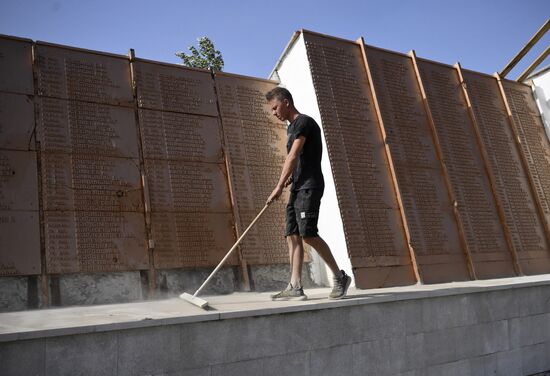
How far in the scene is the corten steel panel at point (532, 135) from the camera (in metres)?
8.18

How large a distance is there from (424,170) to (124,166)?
452 centimetres

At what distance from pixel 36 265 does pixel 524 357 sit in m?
5.48

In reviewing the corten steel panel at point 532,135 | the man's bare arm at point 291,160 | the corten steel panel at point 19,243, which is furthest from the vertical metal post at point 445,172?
the corten steel panel at point 19,243

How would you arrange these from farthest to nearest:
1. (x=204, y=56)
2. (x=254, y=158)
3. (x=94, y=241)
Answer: (x=204, y=56), (x=254, y=158), (x=94, y=241)

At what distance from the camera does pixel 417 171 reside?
6.70 m

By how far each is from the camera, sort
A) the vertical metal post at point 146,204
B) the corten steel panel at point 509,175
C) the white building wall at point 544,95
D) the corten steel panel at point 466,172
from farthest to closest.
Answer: the white building wall at point 544,95, the corten steel panel at point 509,175, the corten steel panel at point 466,172, the vertical metal post at point 146,204

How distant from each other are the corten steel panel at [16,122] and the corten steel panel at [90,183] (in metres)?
0.29

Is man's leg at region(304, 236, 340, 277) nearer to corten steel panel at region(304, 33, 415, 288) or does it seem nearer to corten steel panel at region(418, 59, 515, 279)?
corten steel panel at region(304, 33, 415, 288)

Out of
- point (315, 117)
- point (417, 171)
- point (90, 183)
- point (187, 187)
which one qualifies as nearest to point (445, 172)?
point (417, 171)

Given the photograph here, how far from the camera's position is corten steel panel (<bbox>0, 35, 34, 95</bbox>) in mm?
5129

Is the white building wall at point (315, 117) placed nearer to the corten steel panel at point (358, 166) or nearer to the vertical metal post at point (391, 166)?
the corten steel panel at point (358, 166)

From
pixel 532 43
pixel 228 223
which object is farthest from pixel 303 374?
pixel 532 43

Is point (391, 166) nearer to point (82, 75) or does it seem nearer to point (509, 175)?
point (509, 175)

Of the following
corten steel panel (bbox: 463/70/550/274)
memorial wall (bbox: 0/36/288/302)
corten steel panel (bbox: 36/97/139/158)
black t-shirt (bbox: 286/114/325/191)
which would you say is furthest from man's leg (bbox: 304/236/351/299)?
corten steel panel (bbox: 463/70/550/274)
